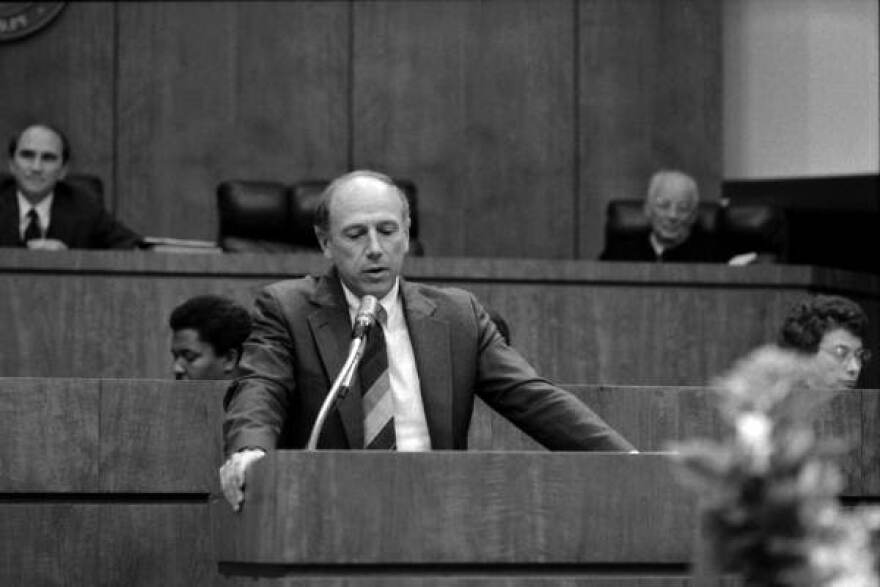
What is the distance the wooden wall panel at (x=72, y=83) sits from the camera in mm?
7762

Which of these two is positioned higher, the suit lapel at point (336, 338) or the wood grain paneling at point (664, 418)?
the suit lapel at point (336, 338)

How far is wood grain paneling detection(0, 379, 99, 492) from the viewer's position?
11.8 ft

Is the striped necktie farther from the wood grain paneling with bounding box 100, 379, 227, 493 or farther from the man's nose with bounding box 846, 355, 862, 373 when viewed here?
the man's nose with bounding box 846, 355, 862, 373

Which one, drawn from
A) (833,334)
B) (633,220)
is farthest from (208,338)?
(633,220)

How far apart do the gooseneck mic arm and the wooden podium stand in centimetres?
24

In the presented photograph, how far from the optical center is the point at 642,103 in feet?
26.1

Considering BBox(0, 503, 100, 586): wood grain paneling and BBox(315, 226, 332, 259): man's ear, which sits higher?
BBox(315, 226, 332, 259): man's ear

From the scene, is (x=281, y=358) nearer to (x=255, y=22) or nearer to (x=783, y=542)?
(x=783, y=542)

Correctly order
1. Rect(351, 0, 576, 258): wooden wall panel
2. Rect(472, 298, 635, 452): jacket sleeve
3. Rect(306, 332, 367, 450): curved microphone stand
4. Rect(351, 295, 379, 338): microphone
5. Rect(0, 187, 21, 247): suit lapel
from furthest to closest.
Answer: Rect(351, 0, 576, 258): wooden wall panel, Rect(0, 187, 21, 247): suit lapel, Rect(472, 298, 635, 452): jacket sleeve, Rect(351, 295, 379, 338): microphone, Rect(306, 332, 367, 450): curved microphone stand

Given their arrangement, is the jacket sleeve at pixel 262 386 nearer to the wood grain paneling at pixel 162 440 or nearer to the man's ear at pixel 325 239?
the man's ear at pixel 325 239

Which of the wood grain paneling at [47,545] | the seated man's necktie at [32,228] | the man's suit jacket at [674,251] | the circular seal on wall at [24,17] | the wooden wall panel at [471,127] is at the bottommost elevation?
the wood grain paneling at [47,545]

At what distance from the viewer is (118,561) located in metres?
3.62

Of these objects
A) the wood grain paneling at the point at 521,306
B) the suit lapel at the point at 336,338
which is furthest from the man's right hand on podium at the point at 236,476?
the wood grain paneling at the point at 521,306

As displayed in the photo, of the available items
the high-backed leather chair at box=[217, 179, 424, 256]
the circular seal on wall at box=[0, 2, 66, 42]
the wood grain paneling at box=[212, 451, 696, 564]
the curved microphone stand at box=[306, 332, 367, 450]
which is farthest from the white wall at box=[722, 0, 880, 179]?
the wood grain paneling at box=[212, 451, 696, 564]
